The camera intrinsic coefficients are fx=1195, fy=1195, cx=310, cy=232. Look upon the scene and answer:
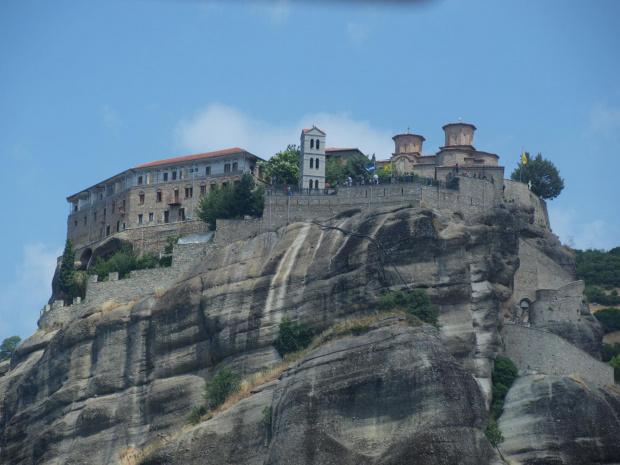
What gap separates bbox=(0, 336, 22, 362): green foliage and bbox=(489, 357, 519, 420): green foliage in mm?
77133

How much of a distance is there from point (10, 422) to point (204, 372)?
14762mm

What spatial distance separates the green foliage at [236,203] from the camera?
256 feet

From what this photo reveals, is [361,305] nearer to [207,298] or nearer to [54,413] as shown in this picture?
[207,298]

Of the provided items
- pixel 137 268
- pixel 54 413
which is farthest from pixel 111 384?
pixel 137 268

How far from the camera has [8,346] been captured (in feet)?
424

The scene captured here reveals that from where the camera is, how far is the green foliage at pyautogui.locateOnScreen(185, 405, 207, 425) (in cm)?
6070

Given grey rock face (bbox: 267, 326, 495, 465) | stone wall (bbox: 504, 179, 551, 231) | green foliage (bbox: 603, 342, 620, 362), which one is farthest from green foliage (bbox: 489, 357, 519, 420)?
stone wall (bbox: 504, 179, 551, 231)

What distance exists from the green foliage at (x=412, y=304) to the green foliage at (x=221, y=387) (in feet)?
28.4

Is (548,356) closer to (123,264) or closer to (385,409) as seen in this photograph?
(385,409)

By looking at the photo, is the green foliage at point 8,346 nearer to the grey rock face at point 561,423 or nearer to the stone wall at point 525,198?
the stone wall at point 525,198

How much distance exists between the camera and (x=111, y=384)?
67.8m

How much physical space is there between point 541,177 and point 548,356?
2775 cm

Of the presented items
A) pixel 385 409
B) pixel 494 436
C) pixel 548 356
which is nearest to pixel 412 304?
pixel 494 436

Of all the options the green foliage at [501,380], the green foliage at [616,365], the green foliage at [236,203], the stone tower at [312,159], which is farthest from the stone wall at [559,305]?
the green foliage at [236,203]
